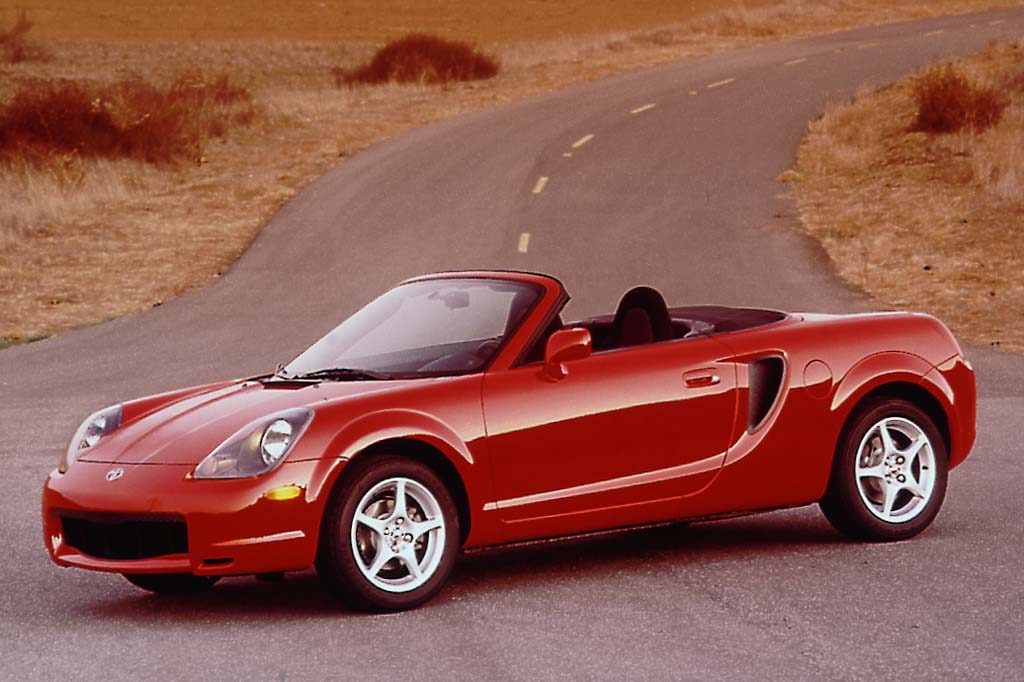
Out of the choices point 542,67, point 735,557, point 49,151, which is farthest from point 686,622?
point 542,67

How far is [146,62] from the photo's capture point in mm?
60062

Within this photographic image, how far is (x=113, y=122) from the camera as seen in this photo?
34469 mm

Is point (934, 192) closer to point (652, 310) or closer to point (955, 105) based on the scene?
point (955, 105)

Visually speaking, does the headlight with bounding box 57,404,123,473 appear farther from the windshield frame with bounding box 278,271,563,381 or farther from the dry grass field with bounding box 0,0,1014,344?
the dry grass field with bounding box 0,0,1014,344

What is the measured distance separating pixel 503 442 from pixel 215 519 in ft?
4.06

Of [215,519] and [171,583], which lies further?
[171,583]

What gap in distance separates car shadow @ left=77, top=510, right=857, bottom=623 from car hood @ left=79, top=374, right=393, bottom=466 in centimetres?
67

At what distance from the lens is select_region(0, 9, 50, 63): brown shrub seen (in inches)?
2212

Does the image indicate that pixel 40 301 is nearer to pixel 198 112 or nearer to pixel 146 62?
pixel 198 112

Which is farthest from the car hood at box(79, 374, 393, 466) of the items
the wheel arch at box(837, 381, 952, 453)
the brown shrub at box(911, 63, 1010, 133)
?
the brown shrub at box(911, 63, 1010, 133)

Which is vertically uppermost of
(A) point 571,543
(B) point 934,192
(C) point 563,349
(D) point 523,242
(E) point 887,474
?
(C) point 563,349

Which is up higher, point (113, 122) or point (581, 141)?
point (113, 122)

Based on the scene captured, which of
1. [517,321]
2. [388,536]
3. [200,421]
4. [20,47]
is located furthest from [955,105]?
[20,47]

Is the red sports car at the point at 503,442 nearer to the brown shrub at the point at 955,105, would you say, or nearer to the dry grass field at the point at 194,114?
the dry grass field at the point at 194,114
